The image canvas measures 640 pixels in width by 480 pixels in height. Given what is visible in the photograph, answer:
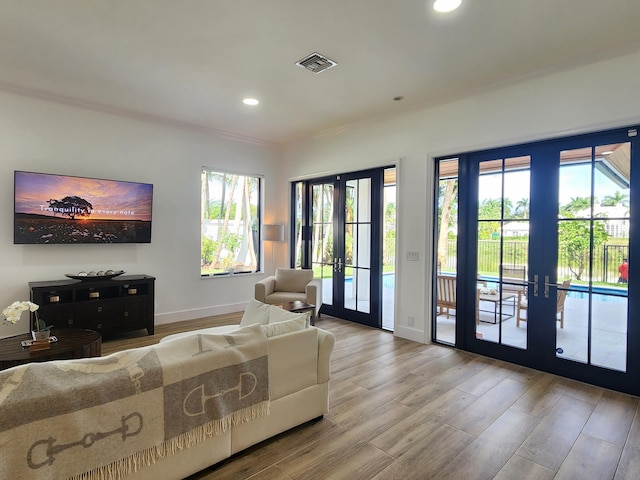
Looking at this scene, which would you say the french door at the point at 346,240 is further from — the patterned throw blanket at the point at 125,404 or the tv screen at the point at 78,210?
the patterned throw blanket at the point at 125,404

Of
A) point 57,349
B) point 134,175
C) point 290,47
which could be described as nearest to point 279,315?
point 57,349

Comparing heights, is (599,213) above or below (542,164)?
below

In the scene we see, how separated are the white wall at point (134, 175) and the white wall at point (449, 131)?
1959mm

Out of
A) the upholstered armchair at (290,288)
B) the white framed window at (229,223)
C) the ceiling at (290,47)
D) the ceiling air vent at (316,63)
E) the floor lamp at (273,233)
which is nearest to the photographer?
the ceiling at (290,47)

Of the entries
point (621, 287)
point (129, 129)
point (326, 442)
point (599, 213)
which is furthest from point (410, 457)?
point (129, 129)

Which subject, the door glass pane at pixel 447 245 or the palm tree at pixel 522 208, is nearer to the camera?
the palm tree at pixel 522 208

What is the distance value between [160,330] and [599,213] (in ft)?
17.5

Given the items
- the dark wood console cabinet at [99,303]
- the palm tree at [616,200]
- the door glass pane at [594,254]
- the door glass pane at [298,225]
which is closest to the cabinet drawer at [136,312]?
the dark wood console cabinet at [99,303]

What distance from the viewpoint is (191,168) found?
18.1 ft

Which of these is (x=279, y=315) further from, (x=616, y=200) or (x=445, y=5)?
(x=616, y=200)

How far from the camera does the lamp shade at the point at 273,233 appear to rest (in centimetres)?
619

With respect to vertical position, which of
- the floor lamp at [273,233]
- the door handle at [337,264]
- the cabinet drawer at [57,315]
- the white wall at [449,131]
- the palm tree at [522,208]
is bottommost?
the cabinet drawer at [57,315]

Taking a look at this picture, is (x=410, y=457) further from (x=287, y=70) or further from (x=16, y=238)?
(x=16, y=238)

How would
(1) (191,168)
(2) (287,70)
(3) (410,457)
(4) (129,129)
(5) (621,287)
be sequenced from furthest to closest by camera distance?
(1) (191,168)
(4) (129,129)
(2) (287,70)
(5) (621,287)
(3) (410,457)
